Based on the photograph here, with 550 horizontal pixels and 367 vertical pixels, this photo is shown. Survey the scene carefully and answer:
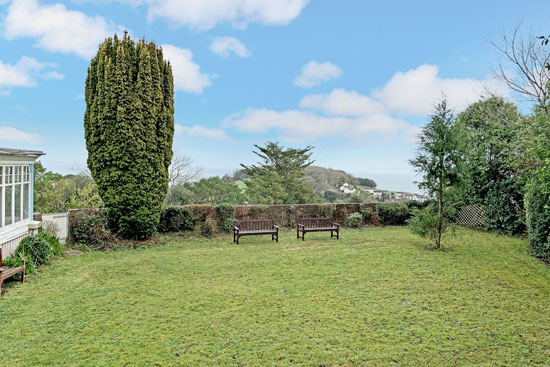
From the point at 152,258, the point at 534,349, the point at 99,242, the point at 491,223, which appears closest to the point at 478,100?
the point at 491,223

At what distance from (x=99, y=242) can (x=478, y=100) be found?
52.9 feet

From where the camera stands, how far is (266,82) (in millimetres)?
16750

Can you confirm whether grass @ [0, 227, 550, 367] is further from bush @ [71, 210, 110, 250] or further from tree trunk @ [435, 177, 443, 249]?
bush @ [71, 210, 110, 250]

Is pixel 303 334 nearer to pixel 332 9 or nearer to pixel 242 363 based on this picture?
pixel 242 363

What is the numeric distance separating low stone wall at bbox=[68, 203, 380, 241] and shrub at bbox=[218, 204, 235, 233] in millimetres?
144

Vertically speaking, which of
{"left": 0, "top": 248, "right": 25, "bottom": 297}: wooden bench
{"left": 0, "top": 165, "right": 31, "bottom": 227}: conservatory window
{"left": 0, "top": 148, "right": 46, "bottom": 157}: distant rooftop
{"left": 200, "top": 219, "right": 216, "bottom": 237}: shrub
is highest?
{"left": 0, "top": 148, "right": 46, "bottom": 157}: distant rooftop

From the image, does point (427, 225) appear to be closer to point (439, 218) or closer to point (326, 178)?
point (439, 218)

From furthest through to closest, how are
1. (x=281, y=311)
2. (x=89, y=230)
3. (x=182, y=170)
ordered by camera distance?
(x=182, y=170) → (x=89, y=230) → (x=281, y=311)

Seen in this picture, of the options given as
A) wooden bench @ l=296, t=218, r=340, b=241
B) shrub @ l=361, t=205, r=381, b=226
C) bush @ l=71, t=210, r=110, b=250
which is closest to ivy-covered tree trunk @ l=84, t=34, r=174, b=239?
bush @ l=71, t=210, r=110, b=250

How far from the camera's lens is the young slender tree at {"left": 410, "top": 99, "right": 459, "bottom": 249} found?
9094 mm

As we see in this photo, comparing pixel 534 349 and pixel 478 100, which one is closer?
pixel 534 349

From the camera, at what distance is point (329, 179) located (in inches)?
1139

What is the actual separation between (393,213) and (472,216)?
341cm

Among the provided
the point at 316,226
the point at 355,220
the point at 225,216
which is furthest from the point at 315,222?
the point at 225,216
